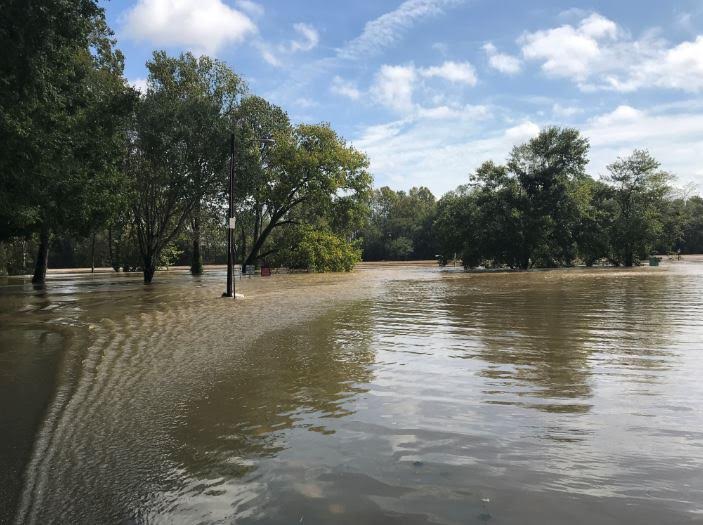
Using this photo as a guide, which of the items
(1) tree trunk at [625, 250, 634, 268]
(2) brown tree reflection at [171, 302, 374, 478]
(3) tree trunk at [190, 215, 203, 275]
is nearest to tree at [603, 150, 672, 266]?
(1) tree trunk at [625, 250, 634, 268]

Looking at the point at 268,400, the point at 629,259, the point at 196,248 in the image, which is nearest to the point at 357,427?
the point at 268,400

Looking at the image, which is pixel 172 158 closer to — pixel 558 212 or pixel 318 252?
pixel 318 252

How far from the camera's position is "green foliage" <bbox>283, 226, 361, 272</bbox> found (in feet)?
152

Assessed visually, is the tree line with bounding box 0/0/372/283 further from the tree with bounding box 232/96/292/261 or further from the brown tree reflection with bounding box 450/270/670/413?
the brown tree reflection with bounding box 450/270/670/413

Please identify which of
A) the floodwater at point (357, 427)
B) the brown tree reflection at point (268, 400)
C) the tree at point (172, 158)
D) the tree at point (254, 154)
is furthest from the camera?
the tree at point (254, 154)

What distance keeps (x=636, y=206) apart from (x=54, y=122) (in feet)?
187

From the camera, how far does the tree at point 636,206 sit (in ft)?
184

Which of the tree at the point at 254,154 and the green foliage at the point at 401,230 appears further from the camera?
the green foliage at the point at 401,230

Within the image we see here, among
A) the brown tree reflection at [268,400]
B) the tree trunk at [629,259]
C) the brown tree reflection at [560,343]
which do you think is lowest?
the brown tree reflection at [268,400]

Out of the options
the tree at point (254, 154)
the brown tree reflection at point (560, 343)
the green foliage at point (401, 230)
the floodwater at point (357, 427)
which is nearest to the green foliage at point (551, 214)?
the tree at point (254, 154)

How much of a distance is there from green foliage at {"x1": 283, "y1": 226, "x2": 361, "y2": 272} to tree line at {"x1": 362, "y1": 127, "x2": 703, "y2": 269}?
951 cm

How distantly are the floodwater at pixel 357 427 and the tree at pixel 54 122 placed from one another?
23.5ft

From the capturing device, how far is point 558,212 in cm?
5234

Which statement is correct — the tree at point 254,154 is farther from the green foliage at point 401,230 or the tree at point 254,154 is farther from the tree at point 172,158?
the green foliage at point 401,230
